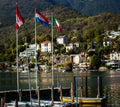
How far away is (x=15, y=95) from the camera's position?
59656mm

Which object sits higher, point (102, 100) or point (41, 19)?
point (41, 19)

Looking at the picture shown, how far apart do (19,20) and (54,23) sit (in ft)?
32.8

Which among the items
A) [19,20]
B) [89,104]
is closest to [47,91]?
[89,104]

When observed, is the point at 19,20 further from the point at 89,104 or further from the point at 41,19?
the point at 89,104

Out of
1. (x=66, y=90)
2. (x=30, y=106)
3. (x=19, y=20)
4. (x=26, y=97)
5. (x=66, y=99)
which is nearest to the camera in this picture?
(x=30, y=106)

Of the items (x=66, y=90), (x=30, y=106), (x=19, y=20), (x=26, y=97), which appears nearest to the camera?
(x=30, y=106)

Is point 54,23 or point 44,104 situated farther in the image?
point 54,23

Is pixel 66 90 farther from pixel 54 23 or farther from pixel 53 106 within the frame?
pixel 53 106

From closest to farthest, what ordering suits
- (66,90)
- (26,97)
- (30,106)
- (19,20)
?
1. (30,106)
2. (19,20)
3. (26,97)
4. (66,90)

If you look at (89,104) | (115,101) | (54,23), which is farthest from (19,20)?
(115,101)

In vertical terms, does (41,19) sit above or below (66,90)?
above

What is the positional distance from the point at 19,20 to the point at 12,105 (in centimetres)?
1125

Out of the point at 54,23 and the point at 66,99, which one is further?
the point at 54,23

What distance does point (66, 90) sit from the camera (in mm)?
68438
